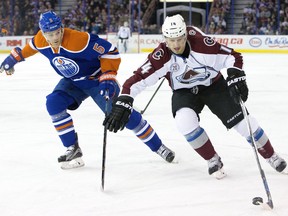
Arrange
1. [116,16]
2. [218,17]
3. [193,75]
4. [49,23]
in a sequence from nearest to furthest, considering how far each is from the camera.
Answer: [193,75] < [49,23] < [218,17] < [116,16]

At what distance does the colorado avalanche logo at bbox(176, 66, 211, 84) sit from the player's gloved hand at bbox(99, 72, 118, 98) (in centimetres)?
43

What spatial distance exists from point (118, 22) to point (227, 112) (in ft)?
51.7

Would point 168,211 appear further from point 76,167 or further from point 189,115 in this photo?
point 76,167

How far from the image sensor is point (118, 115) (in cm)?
281

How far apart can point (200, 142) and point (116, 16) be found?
16.1m

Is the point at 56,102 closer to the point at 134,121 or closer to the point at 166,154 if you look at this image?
the point at 134,121

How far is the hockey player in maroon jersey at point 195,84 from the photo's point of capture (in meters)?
2.86

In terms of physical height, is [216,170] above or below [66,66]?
below

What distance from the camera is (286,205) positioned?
99.7 inches

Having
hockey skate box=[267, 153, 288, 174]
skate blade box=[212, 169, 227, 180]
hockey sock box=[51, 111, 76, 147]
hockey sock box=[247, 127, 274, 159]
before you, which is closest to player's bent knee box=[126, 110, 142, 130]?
hockey sock box=[51, 111, 76, 147]

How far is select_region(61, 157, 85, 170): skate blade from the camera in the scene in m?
3.42

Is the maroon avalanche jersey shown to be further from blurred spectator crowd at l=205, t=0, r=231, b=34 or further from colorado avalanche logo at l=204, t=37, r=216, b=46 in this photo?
blurred spectator crowd at l=205, t=0, r=231, b=34

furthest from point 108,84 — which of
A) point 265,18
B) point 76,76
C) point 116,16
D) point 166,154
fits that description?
point 116,16

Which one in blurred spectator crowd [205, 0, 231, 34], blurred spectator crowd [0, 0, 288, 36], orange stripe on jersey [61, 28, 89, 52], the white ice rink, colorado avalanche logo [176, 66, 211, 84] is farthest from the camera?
blurred spectator crowd [205, 0, 231, 34]
